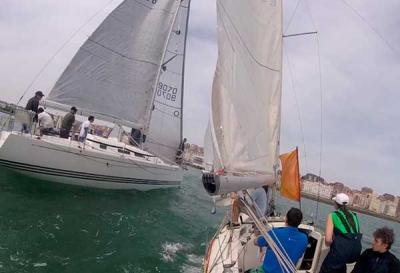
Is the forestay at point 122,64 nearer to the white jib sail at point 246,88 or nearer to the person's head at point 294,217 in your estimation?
the white jib sail at point 246,88

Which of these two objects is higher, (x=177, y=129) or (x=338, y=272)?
(x=177, y=129)

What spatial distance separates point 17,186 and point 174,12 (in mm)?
10115

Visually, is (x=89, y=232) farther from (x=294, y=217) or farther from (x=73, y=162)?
(x=294, y=217)

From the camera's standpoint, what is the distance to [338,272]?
5.02 m

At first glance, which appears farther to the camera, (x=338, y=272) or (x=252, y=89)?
(x=252, y=89)

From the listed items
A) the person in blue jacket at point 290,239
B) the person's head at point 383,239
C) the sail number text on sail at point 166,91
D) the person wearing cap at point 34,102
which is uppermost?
the sail number text on sail at point 166,91

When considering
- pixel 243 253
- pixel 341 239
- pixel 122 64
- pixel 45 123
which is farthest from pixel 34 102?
pixel 341 239

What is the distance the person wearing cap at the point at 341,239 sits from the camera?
488 cm

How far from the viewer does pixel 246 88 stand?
6074 millimetres

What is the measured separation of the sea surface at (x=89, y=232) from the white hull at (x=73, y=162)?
0.40m

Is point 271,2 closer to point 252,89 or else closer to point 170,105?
point 252,89

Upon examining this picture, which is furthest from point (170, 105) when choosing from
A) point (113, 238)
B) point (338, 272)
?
point (338, 272)

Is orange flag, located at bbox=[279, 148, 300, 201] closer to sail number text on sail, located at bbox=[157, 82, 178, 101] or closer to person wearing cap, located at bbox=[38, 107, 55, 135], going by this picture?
person wearing cap, located at bbox=[38, 107, 55, 135]

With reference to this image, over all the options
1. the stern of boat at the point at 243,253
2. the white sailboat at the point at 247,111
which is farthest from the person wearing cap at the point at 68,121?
the white sailboat at the point at 247,111
